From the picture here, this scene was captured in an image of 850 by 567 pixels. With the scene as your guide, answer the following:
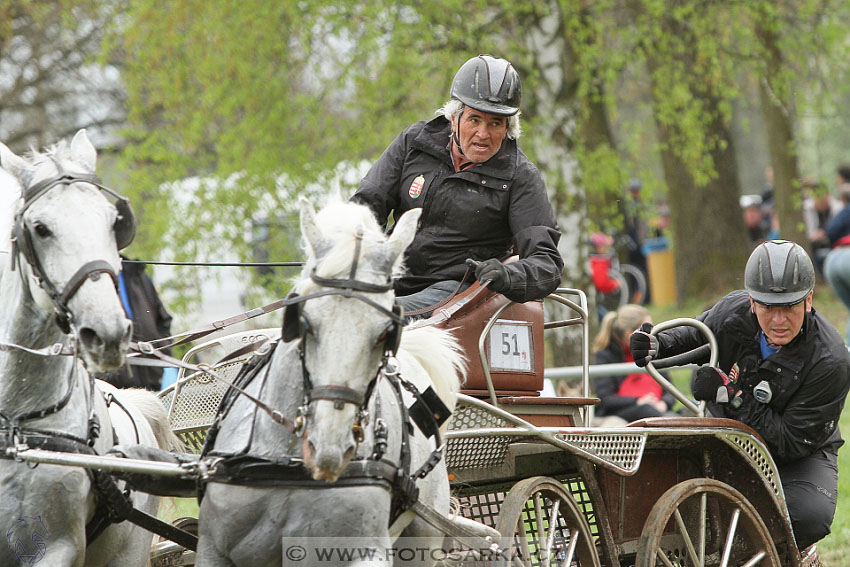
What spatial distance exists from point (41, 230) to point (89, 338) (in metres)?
0.40

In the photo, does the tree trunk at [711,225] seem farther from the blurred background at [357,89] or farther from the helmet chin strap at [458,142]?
the helmet chin strap at [458,142]

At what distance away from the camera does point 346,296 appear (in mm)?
3379

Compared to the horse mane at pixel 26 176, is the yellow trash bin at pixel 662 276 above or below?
above

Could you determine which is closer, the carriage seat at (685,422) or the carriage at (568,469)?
the carriage at (568,469)

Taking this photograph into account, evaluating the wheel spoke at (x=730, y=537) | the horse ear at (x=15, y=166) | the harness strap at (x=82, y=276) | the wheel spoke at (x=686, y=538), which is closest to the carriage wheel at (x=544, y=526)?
the wheel spoke at (x=686, y=538)

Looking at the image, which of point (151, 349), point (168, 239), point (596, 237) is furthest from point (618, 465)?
point (596, 237)

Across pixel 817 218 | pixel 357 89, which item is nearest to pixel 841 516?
pixel 357 89

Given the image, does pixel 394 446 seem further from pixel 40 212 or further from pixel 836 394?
pixel 836 394

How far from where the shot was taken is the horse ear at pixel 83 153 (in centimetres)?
385

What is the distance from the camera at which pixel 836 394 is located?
17.7 ft

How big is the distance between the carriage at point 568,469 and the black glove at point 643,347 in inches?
3.6

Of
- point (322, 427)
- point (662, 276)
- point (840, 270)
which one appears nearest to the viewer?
point (322, 427)

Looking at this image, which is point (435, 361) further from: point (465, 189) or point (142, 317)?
point (142, 317)

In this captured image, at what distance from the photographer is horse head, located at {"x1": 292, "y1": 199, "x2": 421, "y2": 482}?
10.8 feet
